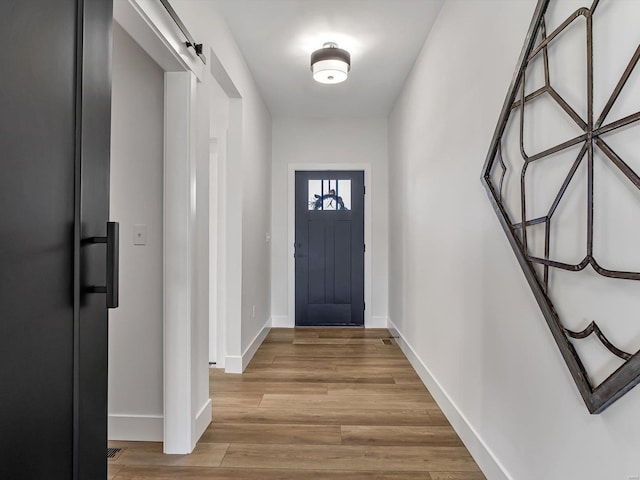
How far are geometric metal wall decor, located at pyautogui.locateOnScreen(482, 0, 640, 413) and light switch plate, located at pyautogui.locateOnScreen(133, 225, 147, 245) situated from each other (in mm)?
1737

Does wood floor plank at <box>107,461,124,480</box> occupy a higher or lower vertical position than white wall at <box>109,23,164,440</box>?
lower

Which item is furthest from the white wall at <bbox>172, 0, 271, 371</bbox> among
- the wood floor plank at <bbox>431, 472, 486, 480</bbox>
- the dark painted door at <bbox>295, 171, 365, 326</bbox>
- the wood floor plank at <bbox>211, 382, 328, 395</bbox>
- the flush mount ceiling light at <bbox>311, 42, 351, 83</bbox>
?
the wood floor plank at <bbox>431, 472, 486, 480</bbox>

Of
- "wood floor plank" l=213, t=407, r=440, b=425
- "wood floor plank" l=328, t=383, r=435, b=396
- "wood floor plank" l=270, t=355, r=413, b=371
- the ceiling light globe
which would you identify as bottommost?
"wood floor plank" l=213, t=407, r=440, b=425

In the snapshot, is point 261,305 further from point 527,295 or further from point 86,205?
point 86,205

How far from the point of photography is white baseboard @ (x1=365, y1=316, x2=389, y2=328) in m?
5.30

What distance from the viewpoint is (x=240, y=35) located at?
3160 millimetres

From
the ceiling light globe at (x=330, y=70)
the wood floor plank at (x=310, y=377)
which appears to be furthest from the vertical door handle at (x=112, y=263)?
the ceiling light globe at (x=330, y=70)

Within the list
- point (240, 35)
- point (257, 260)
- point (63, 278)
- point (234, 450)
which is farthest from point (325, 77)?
point (63, 278)

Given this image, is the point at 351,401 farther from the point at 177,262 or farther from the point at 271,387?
the point at 177,262

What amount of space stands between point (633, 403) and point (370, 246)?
14.2 ft

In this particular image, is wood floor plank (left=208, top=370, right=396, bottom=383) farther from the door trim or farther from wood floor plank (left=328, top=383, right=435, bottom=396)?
the door trim

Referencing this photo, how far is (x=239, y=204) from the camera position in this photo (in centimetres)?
344

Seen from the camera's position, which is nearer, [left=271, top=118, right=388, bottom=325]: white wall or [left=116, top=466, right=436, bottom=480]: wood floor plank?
[left=116, top=466, right=436, bottom=480]: wood floor plank

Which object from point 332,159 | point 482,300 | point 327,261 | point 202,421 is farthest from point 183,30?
point 327,261
